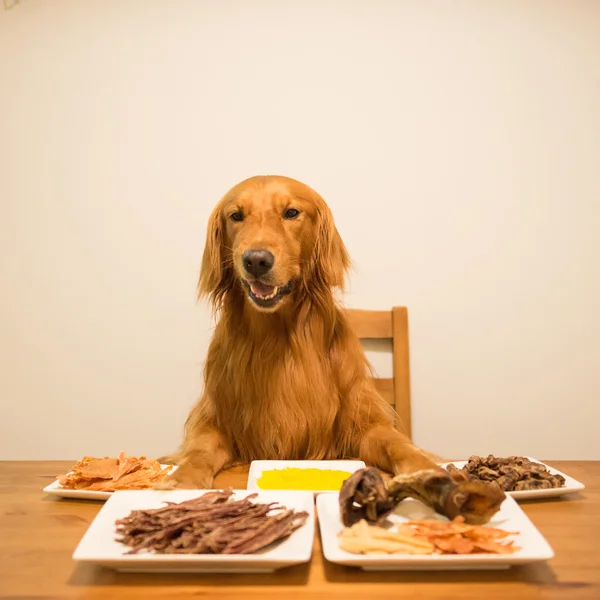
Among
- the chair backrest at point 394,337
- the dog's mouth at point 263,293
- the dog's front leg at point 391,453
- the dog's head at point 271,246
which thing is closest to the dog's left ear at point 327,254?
the dog's head at point 271,246

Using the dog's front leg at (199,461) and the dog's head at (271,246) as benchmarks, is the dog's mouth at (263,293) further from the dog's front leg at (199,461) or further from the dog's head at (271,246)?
the dog's front leg at (199,461)

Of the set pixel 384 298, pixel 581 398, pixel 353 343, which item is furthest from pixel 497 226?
pixel 353 343

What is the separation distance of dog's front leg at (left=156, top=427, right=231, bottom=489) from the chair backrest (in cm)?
79

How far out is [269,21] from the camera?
2.22 m

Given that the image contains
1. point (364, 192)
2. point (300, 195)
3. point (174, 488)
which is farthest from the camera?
point (364, 192)

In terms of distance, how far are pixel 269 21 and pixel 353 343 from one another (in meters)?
1.33

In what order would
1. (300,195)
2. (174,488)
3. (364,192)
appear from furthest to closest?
(364,192) → (300,195) → (174,488)

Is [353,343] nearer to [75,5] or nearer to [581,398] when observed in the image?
[581,398]

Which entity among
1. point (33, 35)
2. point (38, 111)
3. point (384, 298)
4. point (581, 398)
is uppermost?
point (33, 35)

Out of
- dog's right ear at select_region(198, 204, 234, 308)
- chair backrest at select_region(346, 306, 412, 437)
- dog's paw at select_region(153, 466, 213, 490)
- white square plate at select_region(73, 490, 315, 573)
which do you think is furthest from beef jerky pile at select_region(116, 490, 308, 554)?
chair backrest at select_region(346, 306, 412, 437)

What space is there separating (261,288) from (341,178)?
2.97 feet

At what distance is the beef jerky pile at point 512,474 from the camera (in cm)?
113

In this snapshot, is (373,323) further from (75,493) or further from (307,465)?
(75,493)

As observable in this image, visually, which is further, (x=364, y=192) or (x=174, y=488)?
(x=364, y=192)
